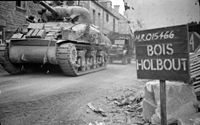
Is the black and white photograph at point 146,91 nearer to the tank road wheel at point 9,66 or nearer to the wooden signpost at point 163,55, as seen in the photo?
the wooden signpost at point 163,55

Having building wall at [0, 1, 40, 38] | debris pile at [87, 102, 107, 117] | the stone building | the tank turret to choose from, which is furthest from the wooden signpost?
building wall at [0, 1, 40, 38]

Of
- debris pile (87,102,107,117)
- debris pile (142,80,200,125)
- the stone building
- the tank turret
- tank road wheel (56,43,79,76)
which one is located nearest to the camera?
debris pile (142,80,200,125)

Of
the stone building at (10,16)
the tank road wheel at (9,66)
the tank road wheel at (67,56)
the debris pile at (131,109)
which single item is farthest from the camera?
the stone building at (10,16)

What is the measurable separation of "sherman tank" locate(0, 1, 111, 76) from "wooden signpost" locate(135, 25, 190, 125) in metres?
4.50

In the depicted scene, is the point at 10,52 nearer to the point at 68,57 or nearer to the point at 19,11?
the point at 68,57

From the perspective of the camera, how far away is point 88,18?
32.2ft

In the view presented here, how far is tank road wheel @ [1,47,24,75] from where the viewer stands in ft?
23.5

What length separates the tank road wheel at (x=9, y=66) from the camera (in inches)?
282

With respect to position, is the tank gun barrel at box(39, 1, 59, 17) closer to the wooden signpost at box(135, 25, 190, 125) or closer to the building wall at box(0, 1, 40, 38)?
the building wall at box(0, 1, 40, 38)

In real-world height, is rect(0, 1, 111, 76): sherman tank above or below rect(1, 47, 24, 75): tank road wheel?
above

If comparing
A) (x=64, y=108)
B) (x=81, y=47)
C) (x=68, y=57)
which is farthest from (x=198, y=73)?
(x=81, y=47)

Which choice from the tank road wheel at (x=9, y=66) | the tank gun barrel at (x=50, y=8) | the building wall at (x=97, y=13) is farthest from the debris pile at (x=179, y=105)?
the tank road wheel at (x=9, y=66)

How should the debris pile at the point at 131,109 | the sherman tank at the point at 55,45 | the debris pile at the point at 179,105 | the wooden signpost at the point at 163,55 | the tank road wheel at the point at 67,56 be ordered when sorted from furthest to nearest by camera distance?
1. the sherman tank at the point at 55,45
2. the tank road wheel at the point at 67,56
3. the debris pile at the point at 131,109
4. the debris pile at the point at 179,105
5. the wooden signpost at the point at 163,55

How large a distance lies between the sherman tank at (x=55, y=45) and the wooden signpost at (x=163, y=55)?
450cm
